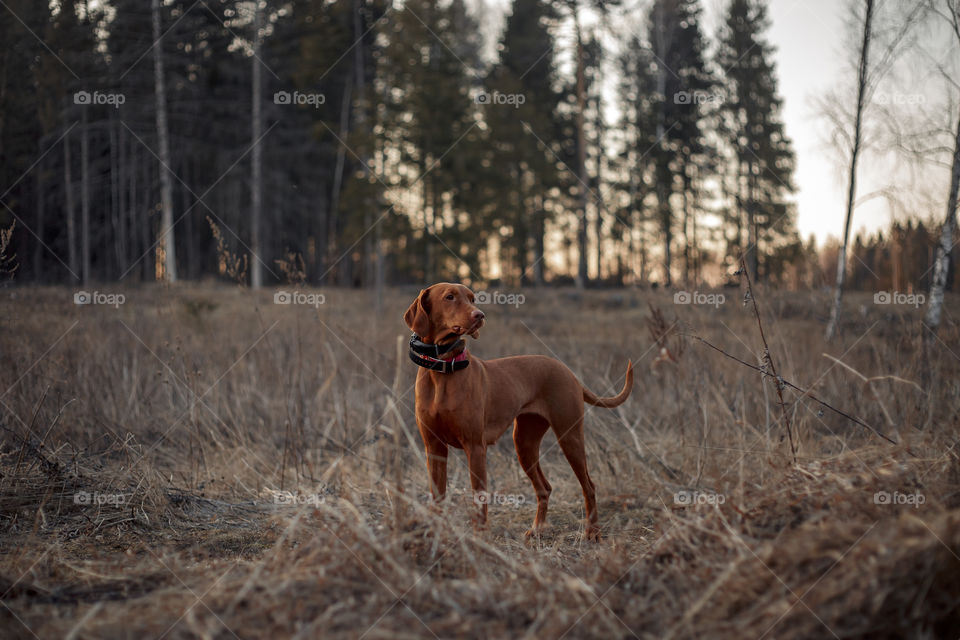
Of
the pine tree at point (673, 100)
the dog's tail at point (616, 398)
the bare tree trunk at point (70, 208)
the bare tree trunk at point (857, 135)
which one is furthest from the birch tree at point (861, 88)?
the bare tree trunk at point (70, 208)

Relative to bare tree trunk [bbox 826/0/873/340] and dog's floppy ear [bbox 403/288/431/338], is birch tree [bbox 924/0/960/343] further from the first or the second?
dog's floppy ear [bbox 403/288/431/338]

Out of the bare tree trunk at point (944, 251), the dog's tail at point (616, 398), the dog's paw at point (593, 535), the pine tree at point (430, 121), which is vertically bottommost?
the dog's paw at point (593, 535)

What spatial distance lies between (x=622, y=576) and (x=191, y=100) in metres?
23.1

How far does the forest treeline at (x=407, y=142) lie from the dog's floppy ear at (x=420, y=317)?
838 cm

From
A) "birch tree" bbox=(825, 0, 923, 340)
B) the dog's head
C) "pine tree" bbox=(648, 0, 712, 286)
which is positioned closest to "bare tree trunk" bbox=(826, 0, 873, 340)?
"birch tree" bbox=(825, 0, 923, 340)

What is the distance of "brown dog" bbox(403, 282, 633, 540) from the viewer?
126 inches

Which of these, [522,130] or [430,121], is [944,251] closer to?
[430,121]

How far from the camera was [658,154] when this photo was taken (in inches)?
901

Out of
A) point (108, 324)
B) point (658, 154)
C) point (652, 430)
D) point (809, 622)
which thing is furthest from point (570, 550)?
point (658, 154)

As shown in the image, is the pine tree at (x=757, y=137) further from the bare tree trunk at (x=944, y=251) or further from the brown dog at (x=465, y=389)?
the brown dog at (x=465, y=389)

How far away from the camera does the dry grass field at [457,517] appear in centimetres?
193

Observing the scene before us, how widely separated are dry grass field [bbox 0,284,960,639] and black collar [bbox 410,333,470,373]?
41cm

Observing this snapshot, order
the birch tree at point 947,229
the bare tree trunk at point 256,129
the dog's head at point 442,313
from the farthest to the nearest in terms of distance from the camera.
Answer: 1. the bare tree trunk at point 256,129
2. the birch tree at point 947,229
3. the dog's head at point 442,313

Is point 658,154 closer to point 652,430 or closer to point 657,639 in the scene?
point 652,430
